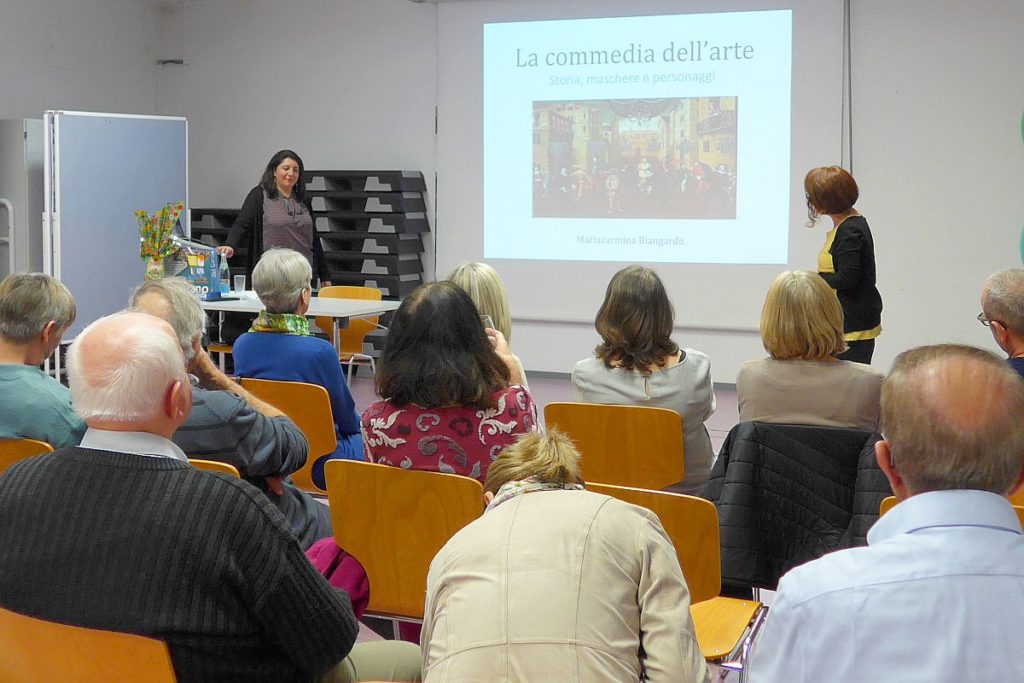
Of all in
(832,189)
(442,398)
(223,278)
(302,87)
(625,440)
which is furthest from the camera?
(302,87)

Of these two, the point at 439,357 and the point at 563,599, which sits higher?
the point at 439,357

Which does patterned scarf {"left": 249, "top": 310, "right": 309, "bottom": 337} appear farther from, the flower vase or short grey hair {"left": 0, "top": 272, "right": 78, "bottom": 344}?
the flower vase

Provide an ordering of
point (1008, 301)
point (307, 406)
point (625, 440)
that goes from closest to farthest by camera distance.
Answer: point (1008, 301) → point (625, 440) → point (307, 406)

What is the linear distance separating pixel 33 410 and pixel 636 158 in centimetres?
552

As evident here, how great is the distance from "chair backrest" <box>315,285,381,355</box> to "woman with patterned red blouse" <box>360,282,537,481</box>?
415cm

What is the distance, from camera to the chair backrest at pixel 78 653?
150cm

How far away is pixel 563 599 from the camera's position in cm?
155

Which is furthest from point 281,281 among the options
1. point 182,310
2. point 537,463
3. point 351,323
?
point 351,323

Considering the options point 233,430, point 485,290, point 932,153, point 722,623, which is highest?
point 932,153

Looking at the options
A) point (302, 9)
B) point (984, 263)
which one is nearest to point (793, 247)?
point (984, 263)

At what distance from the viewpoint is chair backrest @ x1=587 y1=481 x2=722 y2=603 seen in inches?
89.5

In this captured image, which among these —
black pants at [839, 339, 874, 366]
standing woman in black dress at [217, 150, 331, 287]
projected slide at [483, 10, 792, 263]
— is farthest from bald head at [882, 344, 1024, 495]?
projected slide at [483, 10, 792, 263]

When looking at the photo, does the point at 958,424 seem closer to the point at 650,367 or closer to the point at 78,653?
the point at 78,653

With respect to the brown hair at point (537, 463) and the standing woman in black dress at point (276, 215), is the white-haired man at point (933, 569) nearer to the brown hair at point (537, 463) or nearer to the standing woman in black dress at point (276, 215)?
the brown hair at point (537, 463)
